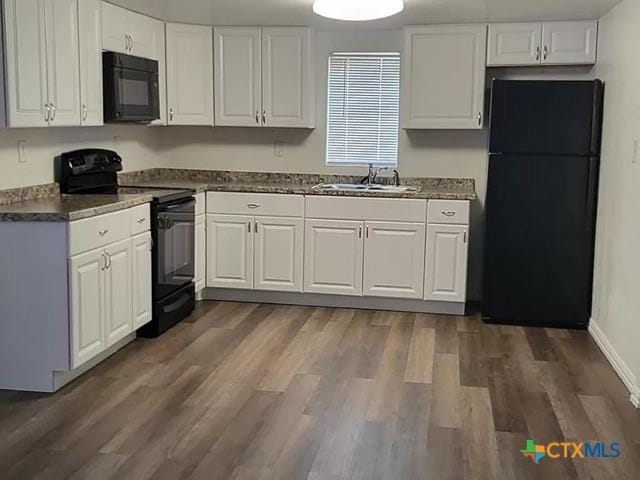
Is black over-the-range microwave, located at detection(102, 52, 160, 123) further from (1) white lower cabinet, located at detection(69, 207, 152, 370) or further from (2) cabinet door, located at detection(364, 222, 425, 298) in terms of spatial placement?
(2) cabinet door, located at detection(364, 222, 425, 298)

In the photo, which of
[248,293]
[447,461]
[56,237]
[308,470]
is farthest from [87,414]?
[248,293]

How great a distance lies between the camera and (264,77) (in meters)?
5.58

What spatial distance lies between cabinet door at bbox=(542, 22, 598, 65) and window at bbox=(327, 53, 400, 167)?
1.12 metres

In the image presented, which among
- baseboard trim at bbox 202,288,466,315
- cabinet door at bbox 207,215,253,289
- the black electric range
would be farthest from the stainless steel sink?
the black electric range

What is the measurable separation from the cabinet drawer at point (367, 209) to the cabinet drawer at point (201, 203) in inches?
30.2

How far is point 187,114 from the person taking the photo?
5.59m

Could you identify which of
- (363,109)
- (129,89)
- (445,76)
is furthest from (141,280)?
(445,76)

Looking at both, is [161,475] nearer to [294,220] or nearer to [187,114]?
[294,220]

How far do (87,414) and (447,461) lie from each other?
5.36ft

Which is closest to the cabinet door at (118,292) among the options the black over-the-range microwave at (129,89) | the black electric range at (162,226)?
the black electric range at (162,226)

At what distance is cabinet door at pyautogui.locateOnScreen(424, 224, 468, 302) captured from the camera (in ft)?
17.0

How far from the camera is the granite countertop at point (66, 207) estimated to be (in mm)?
3566

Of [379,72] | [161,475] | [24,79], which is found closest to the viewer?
[161,475]

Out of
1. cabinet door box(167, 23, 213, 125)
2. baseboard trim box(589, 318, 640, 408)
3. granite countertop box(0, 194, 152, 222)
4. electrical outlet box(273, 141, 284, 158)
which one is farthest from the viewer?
electrical outlet box(273, 141, 284, 158)
